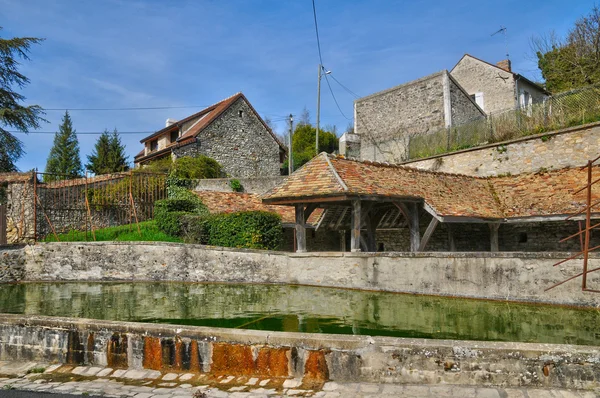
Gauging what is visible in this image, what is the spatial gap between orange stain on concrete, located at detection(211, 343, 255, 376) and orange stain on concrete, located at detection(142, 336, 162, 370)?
0.59 m

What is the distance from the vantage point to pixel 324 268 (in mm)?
11227

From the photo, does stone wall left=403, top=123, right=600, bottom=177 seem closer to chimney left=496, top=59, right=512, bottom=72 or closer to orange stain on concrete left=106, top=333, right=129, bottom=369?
chimney left=496, top=59, right=512, bottom=72

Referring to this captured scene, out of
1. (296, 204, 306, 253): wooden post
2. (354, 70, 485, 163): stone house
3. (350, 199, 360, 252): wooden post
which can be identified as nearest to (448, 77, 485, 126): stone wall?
(354, 70, 485, 163): stone house

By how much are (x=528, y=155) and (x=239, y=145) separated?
15.4 m

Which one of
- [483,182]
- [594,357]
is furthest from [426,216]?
[594,357]

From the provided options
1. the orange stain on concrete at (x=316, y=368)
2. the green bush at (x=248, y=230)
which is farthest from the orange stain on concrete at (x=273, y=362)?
the green bush at (x=248, y=230)

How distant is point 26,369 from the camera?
15.3 feet

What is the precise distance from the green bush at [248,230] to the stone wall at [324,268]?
1.27 m

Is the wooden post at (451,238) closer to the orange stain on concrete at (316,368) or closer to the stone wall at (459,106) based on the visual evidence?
the stone wall at (459,106)

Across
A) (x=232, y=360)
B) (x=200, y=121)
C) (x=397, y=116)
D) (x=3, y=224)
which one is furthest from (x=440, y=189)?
(x=200, y=121)

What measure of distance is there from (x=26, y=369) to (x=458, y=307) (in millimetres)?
6938

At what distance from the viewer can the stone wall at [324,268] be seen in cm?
820

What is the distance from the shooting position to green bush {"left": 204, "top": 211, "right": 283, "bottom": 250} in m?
13.9

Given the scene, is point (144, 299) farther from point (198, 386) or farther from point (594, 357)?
point (594, 357)
